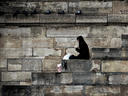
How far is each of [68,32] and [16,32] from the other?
2.41 meters

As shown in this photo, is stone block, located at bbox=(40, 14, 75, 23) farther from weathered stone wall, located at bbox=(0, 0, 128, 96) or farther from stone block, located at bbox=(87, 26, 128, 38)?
stone block, located at bbox=(87, 26, 128, 38)

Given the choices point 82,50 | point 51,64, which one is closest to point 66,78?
point 82,50

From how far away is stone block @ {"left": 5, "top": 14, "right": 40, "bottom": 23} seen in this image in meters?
14.4

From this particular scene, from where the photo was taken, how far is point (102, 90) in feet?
40.1

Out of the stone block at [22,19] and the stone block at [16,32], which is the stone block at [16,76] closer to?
the stone block at [16,32]

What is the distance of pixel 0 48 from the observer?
1437 cm

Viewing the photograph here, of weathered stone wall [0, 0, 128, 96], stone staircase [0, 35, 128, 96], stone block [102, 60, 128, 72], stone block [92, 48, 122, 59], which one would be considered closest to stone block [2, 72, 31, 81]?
weathered stone wall [0, 0, 128, 96]

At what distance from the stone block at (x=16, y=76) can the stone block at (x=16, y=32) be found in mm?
1754

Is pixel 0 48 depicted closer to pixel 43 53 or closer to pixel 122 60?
pixel 43 53

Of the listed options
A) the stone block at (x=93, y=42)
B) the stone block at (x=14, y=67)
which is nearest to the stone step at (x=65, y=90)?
the stone block at (x=14, y=67)

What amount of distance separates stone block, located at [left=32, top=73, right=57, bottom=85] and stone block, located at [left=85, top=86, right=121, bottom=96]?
1.40 metres

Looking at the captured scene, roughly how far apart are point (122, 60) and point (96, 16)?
8.54ft

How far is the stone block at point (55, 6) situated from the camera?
47.2 ft

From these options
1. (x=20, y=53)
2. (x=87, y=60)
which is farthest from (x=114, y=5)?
(x=20, y=53)
